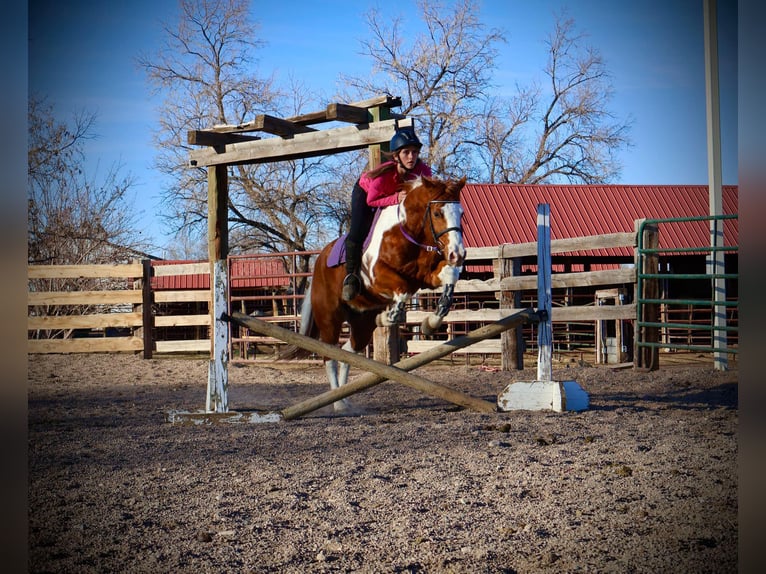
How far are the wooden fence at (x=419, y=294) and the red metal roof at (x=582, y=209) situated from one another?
538 cm

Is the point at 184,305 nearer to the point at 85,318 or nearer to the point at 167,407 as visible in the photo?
the point at 85,318

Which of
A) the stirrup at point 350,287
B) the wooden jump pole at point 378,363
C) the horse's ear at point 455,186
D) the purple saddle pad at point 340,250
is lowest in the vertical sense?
the wooden jump pole at point 378,363

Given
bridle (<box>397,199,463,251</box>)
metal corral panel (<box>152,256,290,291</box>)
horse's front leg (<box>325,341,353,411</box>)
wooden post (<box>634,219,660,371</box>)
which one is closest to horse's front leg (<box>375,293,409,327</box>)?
bridle (<box>397,199,463,251</box>)

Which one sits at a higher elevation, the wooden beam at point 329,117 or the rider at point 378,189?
the wooden beam at point 329,117

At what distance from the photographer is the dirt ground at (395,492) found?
1863 millimetres

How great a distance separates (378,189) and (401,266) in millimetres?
591

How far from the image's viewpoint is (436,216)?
3.95 meters

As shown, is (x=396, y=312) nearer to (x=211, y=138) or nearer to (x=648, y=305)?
(x=211, y=138)

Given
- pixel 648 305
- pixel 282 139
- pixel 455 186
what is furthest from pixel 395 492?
pixel 648 305

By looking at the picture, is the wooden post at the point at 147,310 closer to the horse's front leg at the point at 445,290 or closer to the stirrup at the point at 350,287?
the stirrup at the point at 350,287

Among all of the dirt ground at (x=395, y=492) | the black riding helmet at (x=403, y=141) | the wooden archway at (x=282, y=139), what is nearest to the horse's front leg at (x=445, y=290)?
the dirt ground at (x=395, y=492)

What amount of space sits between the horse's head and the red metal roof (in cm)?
1131
